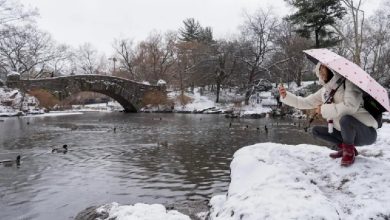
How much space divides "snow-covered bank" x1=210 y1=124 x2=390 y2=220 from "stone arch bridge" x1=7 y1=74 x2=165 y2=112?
36569 mm

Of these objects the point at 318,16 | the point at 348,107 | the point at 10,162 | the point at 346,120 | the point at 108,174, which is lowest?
the point at 108,174

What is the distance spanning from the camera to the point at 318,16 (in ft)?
120

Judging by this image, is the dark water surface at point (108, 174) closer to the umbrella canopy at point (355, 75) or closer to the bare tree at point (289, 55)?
the umbrella canopy at point (355, 75)

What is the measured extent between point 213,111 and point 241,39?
1298 cm

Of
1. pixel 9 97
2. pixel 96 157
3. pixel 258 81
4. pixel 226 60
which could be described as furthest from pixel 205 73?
pixel 96 157

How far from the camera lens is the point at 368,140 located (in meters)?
5.01

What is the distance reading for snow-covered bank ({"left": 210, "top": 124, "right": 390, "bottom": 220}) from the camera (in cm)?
367

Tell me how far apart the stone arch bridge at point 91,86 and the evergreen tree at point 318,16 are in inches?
782

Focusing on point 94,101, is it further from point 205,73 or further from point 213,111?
point 213,111

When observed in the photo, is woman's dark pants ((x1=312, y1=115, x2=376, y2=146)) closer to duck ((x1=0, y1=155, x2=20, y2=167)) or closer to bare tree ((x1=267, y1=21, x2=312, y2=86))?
duck ((x1=0, y1=155, x2=20, y2=167))

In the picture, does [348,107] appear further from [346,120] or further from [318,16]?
[318,16]

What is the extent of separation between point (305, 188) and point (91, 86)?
1572 inches

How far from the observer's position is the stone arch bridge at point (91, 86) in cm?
3809

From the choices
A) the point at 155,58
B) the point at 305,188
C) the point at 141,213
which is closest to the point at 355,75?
the point at 305,188
